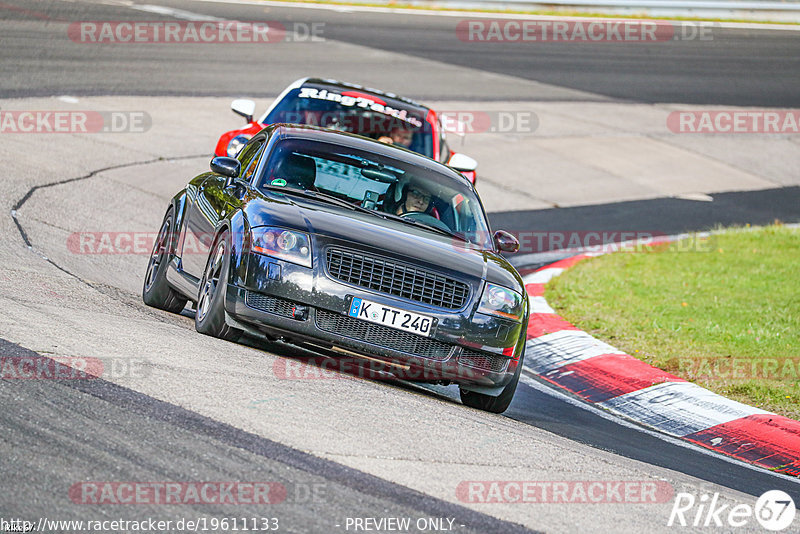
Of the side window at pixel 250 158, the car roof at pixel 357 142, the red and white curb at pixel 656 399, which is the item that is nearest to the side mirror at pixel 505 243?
the car roof at pixel 357 142

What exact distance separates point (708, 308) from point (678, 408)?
2.95 metres

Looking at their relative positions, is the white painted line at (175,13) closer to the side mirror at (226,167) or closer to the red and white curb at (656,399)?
the red and white curb at (656,399)

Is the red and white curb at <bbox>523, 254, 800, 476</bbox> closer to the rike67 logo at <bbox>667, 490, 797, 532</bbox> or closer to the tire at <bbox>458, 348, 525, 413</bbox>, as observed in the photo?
the tire at <bbox>458, 348, 525, 413</bbox>

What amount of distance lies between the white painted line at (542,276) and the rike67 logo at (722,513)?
21.3 feet

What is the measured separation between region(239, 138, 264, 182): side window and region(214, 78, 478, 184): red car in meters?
3.67

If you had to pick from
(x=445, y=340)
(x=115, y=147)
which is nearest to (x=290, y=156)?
(x=445, y=340)

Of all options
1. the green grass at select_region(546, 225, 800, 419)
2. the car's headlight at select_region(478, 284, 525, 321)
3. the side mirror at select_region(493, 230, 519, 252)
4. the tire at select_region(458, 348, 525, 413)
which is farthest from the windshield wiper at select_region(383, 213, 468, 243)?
the green grass at select_region(546, 225, 800, 419)

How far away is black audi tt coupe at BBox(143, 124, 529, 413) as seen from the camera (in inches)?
261

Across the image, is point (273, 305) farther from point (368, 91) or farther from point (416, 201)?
point (368, 91)

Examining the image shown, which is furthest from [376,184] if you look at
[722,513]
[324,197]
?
[722,513]

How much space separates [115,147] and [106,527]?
11.1 m

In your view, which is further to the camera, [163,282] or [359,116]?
[359,116]

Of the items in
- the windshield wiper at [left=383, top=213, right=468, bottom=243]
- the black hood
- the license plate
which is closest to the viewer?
the license plate

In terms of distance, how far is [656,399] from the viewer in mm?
8352
